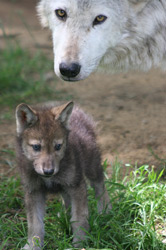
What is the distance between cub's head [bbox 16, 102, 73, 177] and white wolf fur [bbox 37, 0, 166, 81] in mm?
507

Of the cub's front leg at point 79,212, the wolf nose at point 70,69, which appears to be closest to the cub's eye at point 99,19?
the wolf nose at point 70,69

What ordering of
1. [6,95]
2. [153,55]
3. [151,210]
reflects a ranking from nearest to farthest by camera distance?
[151,210], [153,55], [6,95]

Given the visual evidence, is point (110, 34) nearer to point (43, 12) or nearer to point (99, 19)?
point (99, 19)

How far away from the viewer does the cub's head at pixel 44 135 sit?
124 inches

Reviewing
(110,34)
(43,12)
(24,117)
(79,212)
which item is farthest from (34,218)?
(43,12)

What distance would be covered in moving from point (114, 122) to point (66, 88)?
1.63 metres

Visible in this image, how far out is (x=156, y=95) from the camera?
6.57 metres

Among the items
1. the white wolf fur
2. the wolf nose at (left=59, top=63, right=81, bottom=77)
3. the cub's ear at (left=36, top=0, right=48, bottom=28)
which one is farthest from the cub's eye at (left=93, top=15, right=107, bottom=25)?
the cub's ear at (left=36, top=0, right=48, bottom=28)

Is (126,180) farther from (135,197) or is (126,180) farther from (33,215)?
(33,215)

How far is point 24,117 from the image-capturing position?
3.36 metres

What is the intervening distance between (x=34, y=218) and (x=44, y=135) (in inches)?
28.8

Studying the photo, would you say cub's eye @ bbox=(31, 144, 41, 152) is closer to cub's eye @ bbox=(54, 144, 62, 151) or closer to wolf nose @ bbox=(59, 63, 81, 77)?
cub's eye @ bbox=(54, 144, 62, 151)

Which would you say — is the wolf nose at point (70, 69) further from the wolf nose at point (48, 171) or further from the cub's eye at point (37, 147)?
the wolf nose at point (48, 171)

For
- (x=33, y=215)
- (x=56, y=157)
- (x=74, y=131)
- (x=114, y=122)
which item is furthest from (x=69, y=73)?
(x=114, y=122)
